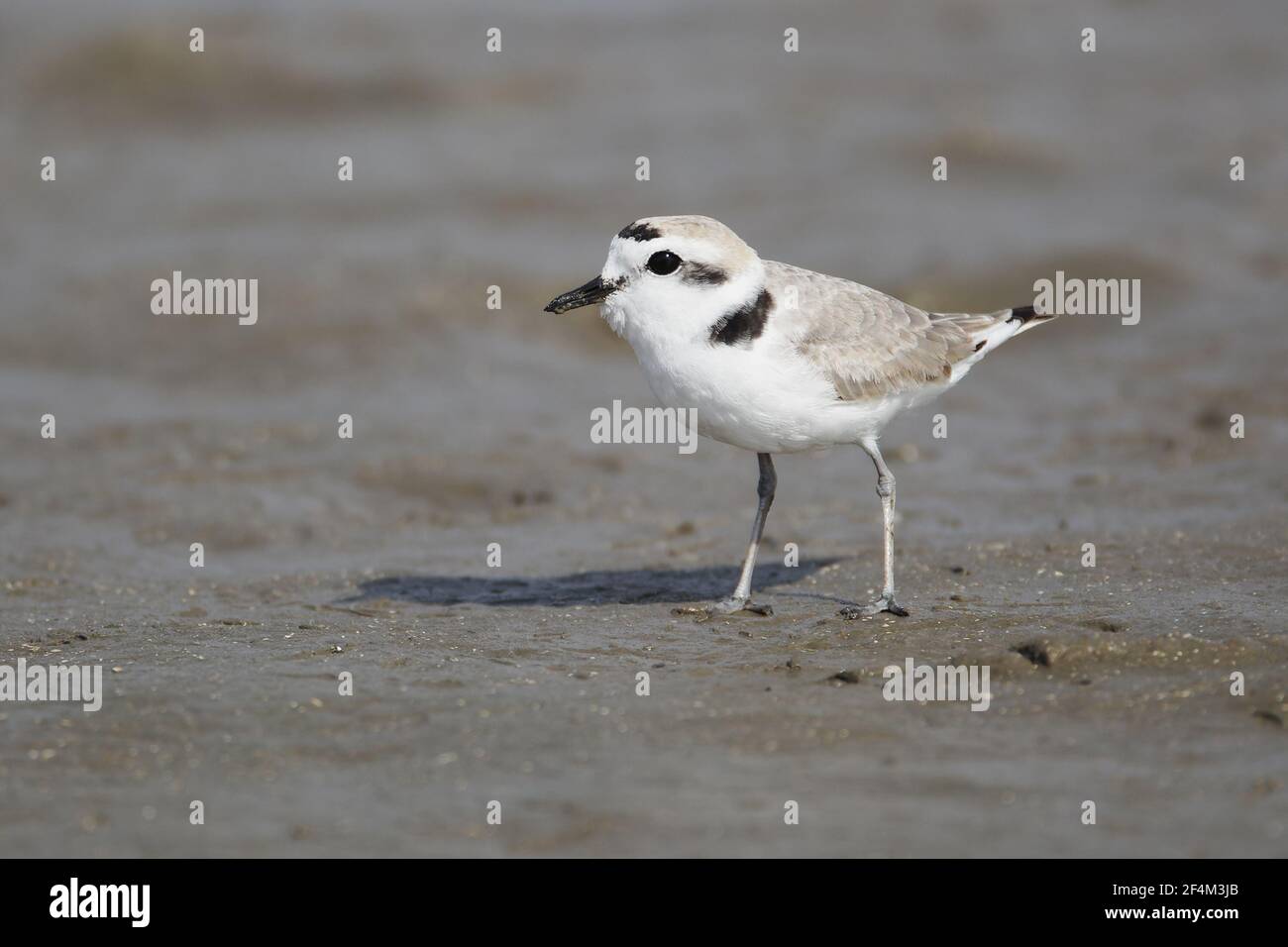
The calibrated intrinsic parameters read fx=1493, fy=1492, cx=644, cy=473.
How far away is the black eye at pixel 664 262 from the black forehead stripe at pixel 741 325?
0.35 meters

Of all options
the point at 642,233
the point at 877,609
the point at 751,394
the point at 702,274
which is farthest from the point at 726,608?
the point at 642,233

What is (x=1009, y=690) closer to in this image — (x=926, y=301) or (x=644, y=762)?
(x=644, y=762)

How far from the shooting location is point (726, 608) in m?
8.08

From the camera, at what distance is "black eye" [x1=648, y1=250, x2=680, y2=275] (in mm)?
7320

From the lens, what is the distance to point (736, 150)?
59.4 feet

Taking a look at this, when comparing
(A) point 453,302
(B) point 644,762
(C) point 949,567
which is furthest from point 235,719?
(A) point 453,302

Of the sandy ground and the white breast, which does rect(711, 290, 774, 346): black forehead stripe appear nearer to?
the white breast

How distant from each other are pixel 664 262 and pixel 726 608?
1.95 m

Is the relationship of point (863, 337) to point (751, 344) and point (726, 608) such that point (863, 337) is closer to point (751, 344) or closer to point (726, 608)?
point (751, 344)

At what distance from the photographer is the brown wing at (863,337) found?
7.68m

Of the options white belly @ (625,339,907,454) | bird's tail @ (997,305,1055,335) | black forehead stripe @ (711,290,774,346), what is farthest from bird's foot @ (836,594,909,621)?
bird's tail @ (997,305,1055,335)

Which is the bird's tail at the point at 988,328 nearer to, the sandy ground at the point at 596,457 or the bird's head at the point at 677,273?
the sandy ground at the point at 596,457

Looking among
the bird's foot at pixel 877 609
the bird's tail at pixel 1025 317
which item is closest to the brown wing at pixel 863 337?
the bird's tail at pixel 1025 317

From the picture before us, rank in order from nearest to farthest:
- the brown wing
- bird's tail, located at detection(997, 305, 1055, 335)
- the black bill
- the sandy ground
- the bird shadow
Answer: the sandy ground → the black bill → the brown wing → the bird shadow → bird's tail, located at detection(997, 305, 1055, 335)
